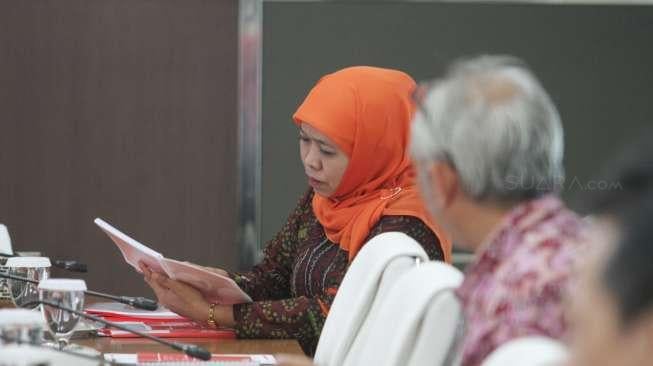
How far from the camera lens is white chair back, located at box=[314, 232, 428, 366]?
206 centimetres

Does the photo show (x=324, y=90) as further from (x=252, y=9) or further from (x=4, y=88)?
(x=4, y=88)

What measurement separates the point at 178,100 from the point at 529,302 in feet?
12.0

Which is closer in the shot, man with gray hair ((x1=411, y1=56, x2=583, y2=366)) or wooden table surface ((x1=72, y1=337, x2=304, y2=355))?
man with gray hair ((x1=411, y1=56, x2=583, y2=366))

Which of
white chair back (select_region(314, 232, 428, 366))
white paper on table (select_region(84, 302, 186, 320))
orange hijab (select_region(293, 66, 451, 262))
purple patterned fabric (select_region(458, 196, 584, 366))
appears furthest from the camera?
orange hijab (select_region(293, 66, 451, 262))

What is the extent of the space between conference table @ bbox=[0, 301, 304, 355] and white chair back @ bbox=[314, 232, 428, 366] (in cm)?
15

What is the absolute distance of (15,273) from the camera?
2.72 m

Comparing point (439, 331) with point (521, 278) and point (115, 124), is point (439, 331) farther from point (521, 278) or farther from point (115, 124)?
point (115, 124)

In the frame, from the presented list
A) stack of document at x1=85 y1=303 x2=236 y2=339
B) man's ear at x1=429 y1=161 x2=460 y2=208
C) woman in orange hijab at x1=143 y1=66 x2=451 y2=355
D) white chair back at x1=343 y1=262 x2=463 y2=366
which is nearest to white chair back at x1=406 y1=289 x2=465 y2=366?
white chair back at x1=343 y1=262 x2=463 y2=366

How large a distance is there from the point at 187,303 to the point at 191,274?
0.24 ft

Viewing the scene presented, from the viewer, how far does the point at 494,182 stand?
1503mm

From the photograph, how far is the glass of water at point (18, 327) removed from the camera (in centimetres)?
169

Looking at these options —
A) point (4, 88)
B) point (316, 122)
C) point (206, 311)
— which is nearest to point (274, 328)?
point (206, 311)

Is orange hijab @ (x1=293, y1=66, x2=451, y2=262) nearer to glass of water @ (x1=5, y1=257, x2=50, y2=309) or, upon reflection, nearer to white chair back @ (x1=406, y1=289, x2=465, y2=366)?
glass of water @ (x1=5, y1=257, x2=50, y2=309)

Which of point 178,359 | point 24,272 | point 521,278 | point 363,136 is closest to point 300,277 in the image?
point 363,136
